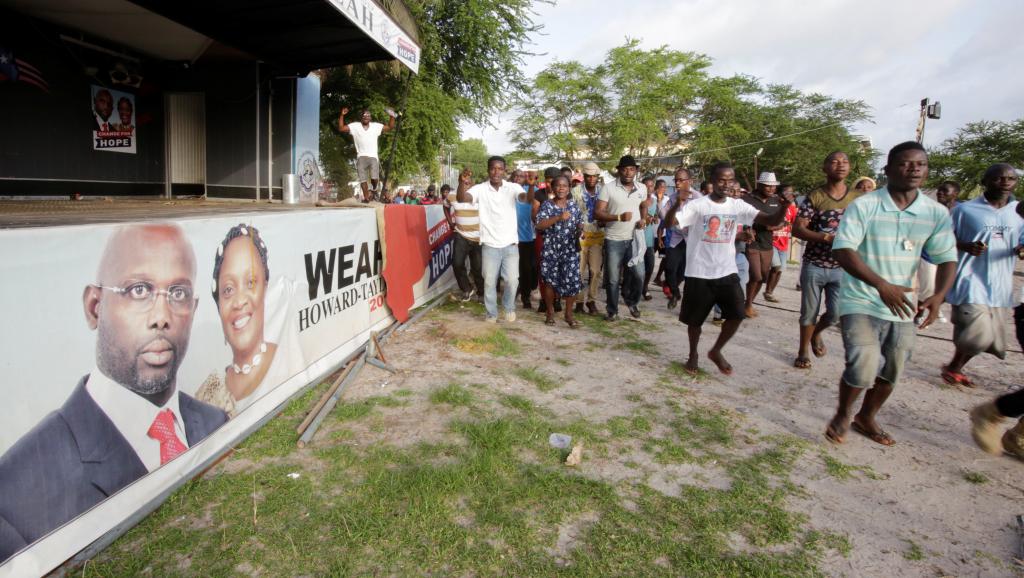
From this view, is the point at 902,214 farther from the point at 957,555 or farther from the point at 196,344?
the point at 196,344

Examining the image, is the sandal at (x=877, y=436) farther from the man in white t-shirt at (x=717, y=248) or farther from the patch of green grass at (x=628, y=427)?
the patch of green grass at (x=628, y=427)

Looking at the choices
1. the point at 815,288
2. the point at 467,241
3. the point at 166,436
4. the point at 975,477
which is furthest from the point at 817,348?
the point at 166,436

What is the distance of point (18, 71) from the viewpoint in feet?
23.9

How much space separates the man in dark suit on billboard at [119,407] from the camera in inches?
80.6

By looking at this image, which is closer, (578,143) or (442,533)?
(442,533)

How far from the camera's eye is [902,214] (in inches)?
128

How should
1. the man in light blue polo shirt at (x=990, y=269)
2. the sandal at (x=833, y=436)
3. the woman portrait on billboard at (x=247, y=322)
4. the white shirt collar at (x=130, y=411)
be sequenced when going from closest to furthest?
the white shirt collar at (x=130, y=411)
the woman portrait on billboard at (x=247, y=322)
the sandal at (x=833, y=436)
the man in light blue polo shirt at (x=990, y=269)

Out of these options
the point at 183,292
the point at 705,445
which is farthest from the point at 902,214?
the point at 183,292

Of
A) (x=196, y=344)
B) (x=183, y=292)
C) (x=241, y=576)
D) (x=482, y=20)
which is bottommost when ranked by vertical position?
(x=241, y=576)

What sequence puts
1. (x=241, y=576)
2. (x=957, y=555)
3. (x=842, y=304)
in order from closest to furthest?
(x=241, y=576) → (x=957, y=555) → (x=842, y=304)

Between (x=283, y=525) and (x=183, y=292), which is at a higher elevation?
(x=183, y=292)

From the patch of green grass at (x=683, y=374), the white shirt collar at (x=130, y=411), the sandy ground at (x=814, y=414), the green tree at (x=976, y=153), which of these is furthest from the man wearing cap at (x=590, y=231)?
the green tree at (x=976, y=153)

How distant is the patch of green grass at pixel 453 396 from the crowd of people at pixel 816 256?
7.03ft

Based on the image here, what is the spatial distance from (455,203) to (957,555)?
626 centimetres
